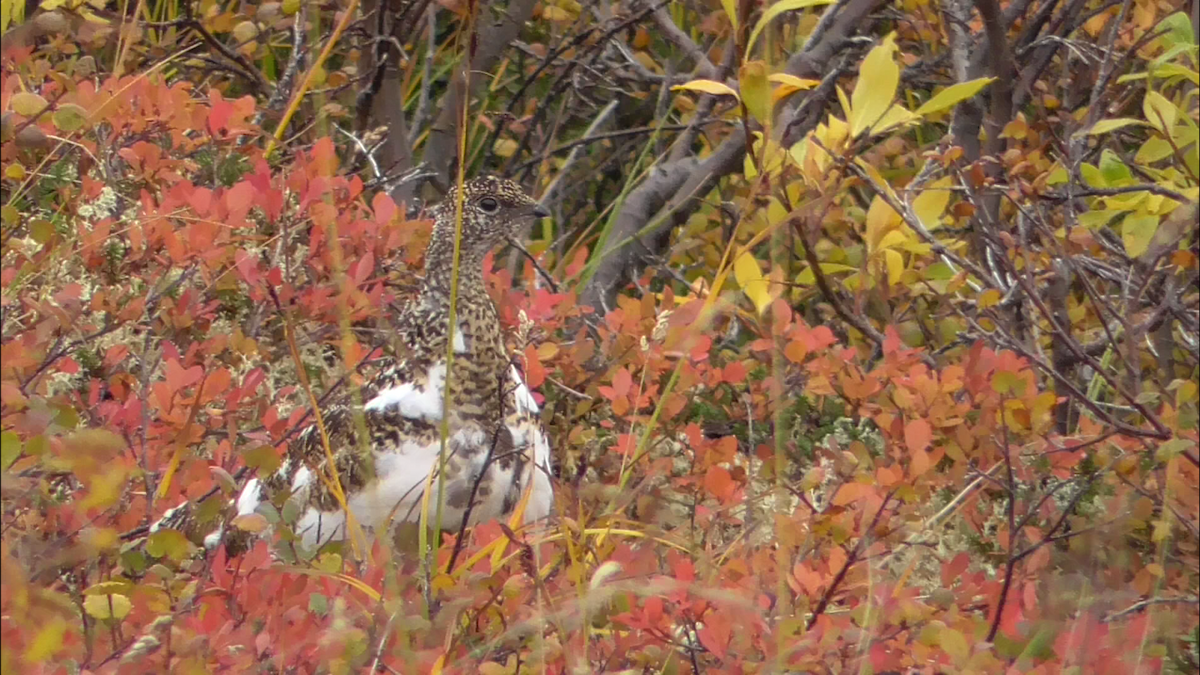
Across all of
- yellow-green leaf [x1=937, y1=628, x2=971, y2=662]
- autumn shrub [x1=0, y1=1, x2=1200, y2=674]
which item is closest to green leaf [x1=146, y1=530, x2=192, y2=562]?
autumn shrub [x1=0, y1=1, x2=1200, y2=674]

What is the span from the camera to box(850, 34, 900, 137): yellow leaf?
2.26m

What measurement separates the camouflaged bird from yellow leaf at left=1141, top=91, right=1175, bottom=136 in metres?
1.10

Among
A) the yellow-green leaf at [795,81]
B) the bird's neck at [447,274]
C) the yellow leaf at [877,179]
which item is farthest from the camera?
the bird's neck at [447,274]

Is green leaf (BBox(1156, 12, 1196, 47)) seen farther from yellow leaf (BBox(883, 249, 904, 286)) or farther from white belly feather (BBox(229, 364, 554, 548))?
white belly feather (BBox(229, 364, 554, 548))

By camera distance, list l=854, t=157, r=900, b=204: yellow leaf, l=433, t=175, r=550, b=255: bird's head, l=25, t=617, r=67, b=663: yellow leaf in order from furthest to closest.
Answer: l=433, t=175, r=550, b=255: bird's head < l=854, t=157, r=900, b=204: yellow leaf < l=25, t=617, r=67, b=663: yellow leaf

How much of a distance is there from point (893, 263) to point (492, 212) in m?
0.99

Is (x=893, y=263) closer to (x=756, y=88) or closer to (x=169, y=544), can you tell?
(x=756, y=88)

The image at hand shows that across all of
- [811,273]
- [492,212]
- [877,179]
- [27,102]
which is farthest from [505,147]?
[27,102]

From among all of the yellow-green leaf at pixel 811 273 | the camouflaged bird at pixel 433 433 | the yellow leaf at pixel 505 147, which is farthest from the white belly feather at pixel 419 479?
the yellow leaf at pixel 505 147

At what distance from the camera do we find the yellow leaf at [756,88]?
1947mm

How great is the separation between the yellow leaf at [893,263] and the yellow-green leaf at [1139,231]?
0.51 meters

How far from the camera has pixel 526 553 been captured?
6.73 ft

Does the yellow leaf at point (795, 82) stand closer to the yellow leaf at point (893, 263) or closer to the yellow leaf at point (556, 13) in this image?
the yellow leaf at point (893, 263)

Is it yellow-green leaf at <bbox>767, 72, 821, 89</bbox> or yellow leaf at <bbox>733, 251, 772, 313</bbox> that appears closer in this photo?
yellow-green leaf at <bbox>767, 72, 821, 89</bbox>
